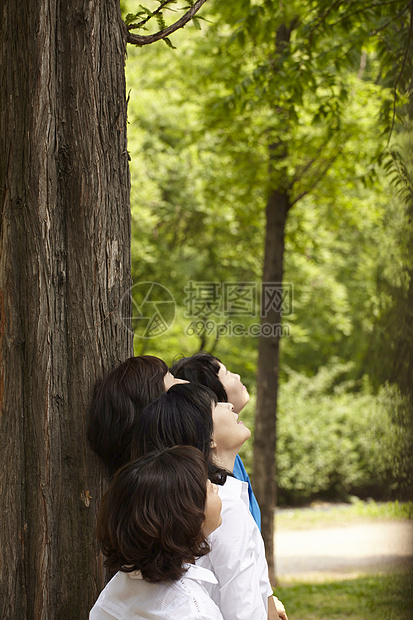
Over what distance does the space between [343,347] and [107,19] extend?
642 inches

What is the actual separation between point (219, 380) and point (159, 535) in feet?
3.58

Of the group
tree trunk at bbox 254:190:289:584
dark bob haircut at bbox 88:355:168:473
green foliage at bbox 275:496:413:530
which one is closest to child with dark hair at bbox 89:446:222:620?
dark bob haircut at bbox 88:355:168:473

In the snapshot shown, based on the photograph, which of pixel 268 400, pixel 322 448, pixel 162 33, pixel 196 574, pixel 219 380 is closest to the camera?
pixel 196 574

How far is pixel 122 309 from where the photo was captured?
7.21 ft

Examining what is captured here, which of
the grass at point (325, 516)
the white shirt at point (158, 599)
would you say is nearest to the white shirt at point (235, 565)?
the white shirt at point (158, 599)

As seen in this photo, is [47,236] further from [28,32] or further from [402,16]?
[402,16]

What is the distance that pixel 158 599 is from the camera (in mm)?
1535

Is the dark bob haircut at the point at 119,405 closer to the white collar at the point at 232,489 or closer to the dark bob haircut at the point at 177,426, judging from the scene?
the dark bob haircut at the point at 177,426

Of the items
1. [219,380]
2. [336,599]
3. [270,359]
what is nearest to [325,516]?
[336,599]

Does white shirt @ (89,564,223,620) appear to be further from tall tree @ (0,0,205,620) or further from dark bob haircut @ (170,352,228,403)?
dark bob haircut @ (170,352,228,403)

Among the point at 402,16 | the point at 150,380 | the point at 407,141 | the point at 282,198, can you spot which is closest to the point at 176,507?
the point at 150,380

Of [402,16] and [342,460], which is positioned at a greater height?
[402,16]

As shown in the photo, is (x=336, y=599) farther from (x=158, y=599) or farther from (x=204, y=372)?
(x=158, y=599)

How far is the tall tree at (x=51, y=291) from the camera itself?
6.61 feet
